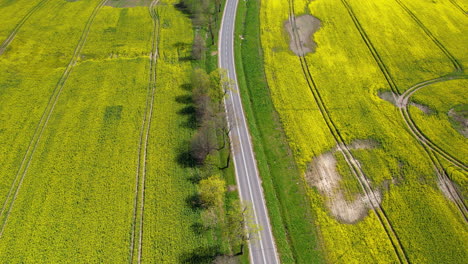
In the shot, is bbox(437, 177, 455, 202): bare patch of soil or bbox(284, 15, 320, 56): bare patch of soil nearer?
bbox(437, 177, 455, 202): bare patch of soil

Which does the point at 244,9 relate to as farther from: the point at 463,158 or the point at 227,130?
the point at 463,158

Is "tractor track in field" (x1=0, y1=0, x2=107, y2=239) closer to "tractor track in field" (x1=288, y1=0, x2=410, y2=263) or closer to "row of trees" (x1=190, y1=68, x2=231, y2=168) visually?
"row of trees" (x1=190, y1=68, x2=231, y2=168)

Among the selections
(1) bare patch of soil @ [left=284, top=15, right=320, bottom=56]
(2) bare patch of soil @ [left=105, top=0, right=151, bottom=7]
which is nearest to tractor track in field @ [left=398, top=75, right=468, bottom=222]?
(1) bare patch of soil @ [left=284, top=15, right=320, bottom=56]

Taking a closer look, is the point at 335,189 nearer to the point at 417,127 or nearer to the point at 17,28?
the point at 417,127

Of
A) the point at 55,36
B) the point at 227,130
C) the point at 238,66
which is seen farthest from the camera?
the point at 55,36

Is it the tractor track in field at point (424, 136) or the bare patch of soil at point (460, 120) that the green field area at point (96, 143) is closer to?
the tractor track in field at point (424, 136)

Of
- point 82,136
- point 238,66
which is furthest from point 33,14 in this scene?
point 238,66

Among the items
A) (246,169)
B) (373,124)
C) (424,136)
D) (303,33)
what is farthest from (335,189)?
(303,33)
